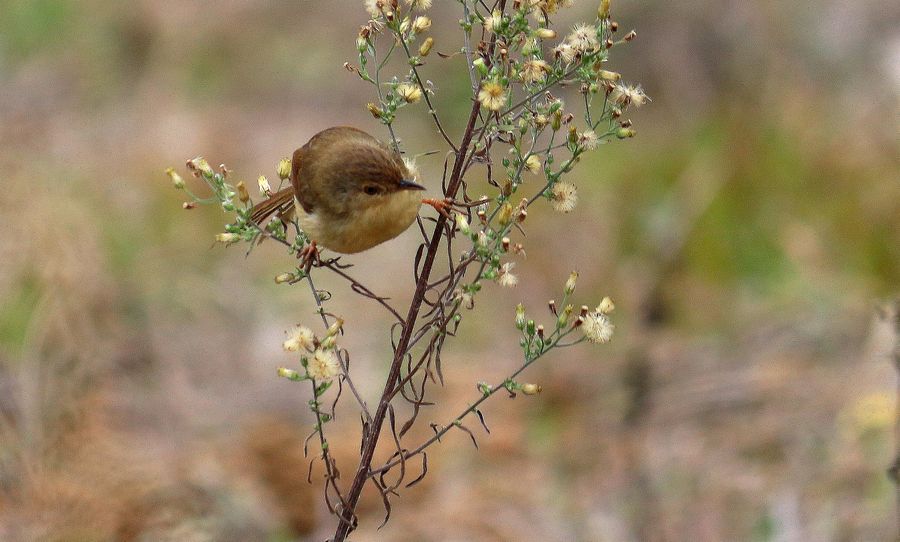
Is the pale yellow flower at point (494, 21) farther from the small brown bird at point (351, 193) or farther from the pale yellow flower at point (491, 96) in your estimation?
the small brown bird at point (351, 193)

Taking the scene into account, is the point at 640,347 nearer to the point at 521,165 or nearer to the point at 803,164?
the point at 803,164

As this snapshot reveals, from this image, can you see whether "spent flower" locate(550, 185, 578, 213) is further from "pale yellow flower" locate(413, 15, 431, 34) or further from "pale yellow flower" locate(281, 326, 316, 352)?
"pale yellow flower" locate(281, 326, 316, 352)

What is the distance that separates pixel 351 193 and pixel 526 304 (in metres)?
3.56

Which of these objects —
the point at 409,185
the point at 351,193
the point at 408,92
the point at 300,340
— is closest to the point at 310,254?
the point at 351,193

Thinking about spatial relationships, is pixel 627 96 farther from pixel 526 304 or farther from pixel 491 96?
pixel 526 304

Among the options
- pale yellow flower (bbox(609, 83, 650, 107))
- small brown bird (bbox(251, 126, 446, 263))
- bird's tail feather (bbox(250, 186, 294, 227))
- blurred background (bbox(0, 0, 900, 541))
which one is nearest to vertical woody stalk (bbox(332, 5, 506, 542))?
pale yellow flower (bbox(609, 83, 650, 107))

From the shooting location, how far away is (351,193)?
11.4 feet

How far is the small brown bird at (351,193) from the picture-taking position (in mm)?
3400

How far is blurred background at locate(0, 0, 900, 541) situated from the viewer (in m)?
4.95


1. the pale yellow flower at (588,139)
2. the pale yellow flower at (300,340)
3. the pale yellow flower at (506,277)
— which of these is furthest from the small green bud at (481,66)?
the pale yellow flower at (300,340)

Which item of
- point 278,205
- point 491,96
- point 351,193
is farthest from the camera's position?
point 278,205

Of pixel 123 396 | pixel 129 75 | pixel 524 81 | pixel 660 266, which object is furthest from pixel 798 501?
pixel 129 75

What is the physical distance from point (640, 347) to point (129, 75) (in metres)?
5.90

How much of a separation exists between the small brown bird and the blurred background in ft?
4.79
